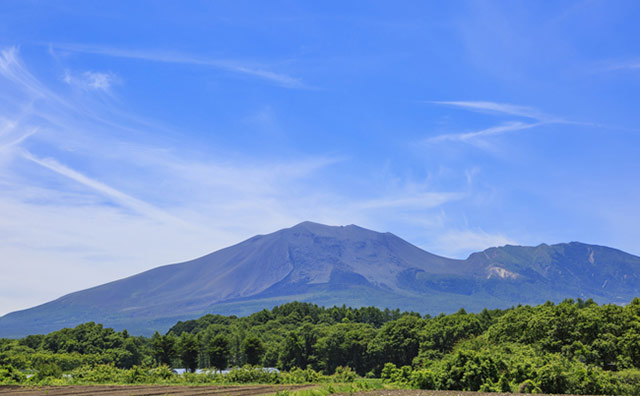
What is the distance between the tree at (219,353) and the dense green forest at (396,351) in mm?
152

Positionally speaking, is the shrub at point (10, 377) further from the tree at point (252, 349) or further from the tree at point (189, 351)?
the tree at point (252, 349)

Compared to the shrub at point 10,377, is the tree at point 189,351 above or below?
below

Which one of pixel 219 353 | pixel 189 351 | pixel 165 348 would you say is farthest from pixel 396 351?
pixel 165 348

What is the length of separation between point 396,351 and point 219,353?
26.5 meters

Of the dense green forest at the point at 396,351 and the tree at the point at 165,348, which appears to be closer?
the dense green forest at the point at 396,351

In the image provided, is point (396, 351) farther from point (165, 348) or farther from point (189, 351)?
point (165, 348)

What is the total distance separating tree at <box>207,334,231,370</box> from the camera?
83625 millimetres

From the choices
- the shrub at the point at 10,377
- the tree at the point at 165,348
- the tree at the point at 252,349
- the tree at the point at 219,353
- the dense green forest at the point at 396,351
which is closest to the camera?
the dense green forest at the point at 396,351

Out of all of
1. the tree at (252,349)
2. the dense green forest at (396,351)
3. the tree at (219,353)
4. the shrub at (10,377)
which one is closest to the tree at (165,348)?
the dense green forest at (396,351)

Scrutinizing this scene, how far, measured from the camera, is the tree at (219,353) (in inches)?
3292

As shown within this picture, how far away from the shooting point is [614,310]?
148ft

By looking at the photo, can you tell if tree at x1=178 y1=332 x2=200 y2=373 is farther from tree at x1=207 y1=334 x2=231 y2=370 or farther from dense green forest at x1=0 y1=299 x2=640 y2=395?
tree at x1=207 y1=334 x2=231 y2=370

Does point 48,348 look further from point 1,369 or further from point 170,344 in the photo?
point 1,369

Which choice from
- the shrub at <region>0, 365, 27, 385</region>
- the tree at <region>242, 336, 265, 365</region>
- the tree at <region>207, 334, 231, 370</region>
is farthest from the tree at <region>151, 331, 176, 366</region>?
the shrub at <region>0, 365, 27, 385</region>
